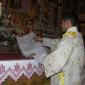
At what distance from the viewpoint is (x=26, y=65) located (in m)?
4.01

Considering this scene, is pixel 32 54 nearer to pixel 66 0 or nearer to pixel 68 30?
pixel 68 30

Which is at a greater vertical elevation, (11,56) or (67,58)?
(67,58)

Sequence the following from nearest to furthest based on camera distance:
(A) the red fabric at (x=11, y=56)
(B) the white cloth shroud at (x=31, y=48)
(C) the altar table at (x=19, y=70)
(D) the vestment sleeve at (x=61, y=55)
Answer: (D) the vestment sleeve at (x=61, y=55) → (C) the altar table at (x=19, y=70) → (A) the red fabric at (x=11, y=56) → (B) the white cloth shroud at (x=31, y=48)

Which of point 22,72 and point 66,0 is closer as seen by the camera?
point 22,72

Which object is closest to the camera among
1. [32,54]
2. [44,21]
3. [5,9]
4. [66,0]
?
[32,54]

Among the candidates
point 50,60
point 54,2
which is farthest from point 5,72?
point 54,2

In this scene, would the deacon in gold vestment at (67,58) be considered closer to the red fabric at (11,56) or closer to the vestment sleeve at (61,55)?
the vestment sleeve at (61,55)

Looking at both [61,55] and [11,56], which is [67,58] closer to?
[61,55]

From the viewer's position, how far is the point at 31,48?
165 inches

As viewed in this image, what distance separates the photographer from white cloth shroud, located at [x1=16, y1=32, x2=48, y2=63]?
4.11 metres

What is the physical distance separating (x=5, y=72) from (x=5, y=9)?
6.43ft

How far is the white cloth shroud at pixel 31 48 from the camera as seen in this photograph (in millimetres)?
4113

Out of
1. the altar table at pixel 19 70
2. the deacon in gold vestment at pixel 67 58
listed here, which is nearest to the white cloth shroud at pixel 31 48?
Result: the altar table at pixel 19 70

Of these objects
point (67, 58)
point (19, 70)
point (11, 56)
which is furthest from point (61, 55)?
point (11, 56)
